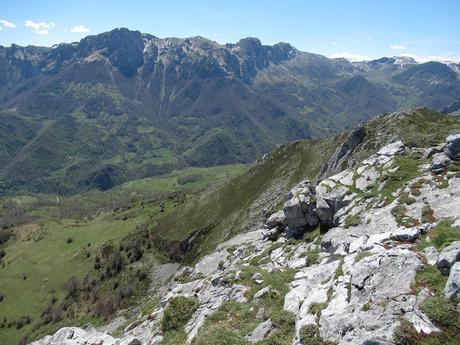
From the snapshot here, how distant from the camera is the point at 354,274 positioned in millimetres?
26531

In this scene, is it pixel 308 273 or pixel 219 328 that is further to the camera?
pixel 308 273

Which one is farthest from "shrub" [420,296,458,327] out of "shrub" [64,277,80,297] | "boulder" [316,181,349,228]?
"shrub" [64,277,80,297]

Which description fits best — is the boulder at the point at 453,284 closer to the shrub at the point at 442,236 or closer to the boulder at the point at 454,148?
the shrub at the point at 442,236

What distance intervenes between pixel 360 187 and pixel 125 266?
297 feet

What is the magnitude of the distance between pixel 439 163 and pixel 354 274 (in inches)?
996

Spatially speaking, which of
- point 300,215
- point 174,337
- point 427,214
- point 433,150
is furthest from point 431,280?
point 433,150

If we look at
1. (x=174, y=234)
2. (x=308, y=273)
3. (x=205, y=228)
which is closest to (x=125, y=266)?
(x=174, y=234)

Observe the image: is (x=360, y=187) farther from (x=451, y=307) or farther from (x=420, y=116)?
(x=420, y=116)

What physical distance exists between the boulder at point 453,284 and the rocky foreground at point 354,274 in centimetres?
7

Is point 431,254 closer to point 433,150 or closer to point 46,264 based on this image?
point 433,150

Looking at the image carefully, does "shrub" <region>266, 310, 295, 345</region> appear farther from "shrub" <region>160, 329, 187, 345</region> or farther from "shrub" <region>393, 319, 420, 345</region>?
"shrub" <region>160, 329, 187, 345</region>

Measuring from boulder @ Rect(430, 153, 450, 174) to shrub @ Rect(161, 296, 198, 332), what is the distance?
30691mm

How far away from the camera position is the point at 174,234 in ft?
411

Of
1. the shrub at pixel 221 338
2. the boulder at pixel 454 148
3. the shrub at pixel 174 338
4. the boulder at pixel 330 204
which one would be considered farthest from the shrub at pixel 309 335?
the boulder at pixel 454 148
